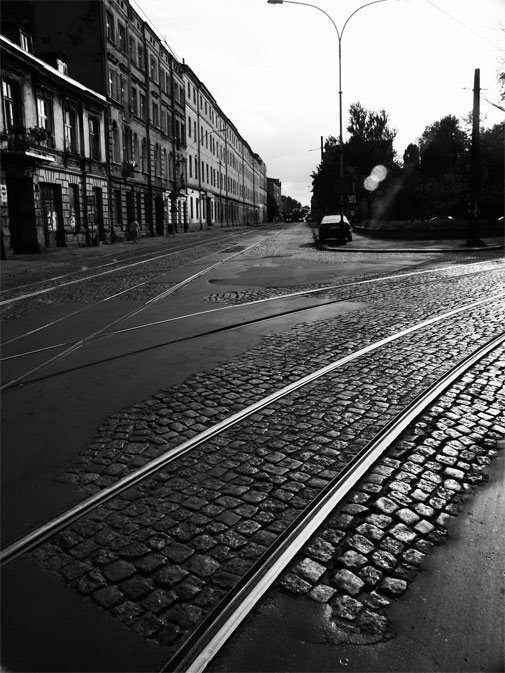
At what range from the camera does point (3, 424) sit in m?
4.11

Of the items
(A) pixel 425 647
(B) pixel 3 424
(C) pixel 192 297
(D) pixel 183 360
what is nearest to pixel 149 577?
(A) pixel 425 647

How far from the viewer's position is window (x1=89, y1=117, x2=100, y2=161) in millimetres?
31734

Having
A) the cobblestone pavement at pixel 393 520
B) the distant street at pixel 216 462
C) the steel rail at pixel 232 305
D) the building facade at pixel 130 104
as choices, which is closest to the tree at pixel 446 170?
the building facade at pixel 130 104

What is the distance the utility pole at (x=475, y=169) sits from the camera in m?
22.9

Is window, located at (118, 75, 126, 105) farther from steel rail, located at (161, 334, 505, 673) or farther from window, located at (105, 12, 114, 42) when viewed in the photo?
steel rail, located at (161, 334, 505, 673)

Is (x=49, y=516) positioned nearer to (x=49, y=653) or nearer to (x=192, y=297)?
(x=49, y=653)

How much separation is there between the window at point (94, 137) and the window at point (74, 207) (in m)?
3.59

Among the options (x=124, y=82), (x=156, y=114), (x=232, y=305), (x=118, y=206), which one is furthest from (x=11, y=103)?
(x=156, y=114)

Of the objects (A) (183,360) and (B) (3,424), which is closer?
(B) (3,424)

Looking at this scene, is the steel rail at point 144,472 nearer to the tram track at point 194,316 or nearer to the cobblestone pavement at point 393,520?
the cobblestone pavement at point 393,520

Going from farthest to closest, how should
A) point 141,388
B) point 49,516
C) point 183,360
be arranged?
point 183,360 < point 141,388 < point 49,516

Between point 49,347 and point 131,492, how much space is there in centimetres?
391

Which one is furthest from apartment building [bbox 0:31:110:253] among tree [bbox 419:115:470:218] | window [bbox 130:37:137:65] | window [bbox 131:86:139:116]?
tree [bbox 419:115:470:218]

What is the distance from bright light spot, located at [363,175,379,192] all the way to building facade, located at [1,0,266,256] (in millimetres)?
18120
